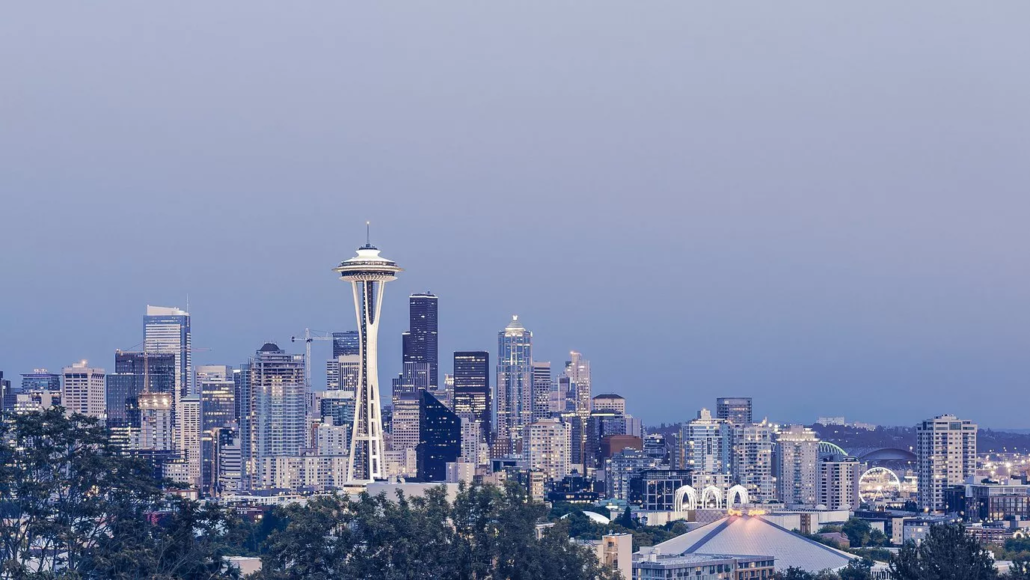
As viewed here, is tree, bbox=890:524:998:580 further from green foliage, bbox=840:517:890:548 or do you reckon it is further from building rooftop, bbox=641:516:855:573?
green foliage, bbox=840:517:890:548

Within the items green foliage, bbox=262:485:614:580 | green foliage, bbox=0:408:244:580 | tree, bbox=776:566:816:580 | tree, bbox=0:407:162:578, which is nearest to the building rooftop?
tree, bbox=776:566:816:580

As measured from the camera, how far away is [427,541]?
4516 centimetres

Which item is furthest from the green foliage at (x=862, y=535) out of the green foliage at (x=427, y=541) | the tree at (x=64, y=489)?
the tree at (x=64, y=489)

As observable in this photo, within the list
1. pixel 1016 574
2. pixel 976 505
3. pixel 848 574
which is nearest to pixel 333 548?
pixel 1016 574

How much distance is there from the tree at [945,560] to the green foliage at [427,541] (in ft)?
26.6

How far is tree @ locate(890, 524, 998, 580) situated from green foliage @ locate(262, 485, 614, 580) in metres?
8.12

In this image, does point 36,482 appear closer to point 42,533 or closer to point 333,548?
point 42,533

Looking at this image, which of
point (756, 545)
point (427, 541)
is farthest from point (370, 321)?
point (427, 541)

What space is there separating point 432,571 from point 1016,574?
1673cm

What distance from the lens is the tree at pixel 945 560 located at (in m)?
47.1

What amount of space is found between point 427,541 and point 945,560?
45.0 ft

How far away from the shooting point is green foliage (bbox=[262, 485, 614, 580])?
43.9 m

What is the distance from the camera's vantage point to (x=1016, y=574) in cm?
5009

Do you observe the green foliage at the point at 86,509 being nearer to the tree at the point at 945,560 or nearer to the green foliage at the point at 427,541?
the green foliage at the point at 427,541
